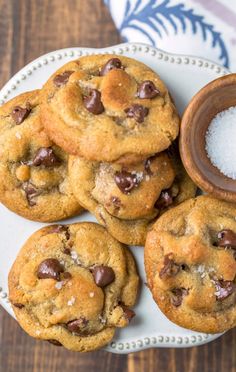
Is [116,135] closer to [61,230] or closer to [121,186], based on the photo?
[121,186]

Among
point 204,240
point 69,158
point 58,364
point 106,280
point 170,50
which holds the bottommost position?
point 58,364

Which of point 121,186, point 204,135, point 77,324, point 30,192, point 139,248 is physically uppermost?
point 204,135

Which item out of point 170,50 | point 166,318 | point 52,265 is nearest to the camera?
point 52,265

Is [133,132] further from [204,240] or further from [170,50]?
[170,50]

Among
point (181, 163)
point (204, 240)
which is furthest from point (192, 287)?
point (181, 163)

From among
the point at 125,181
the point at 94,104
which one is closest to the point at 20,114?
the point at 94,104

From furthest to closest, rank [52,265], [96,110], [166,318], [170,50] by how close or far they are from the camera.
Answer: [170,50]
[166,318]
[52,265]
[96,110]

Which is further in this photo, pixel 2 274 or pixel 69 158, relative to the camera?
pixel 2 274
